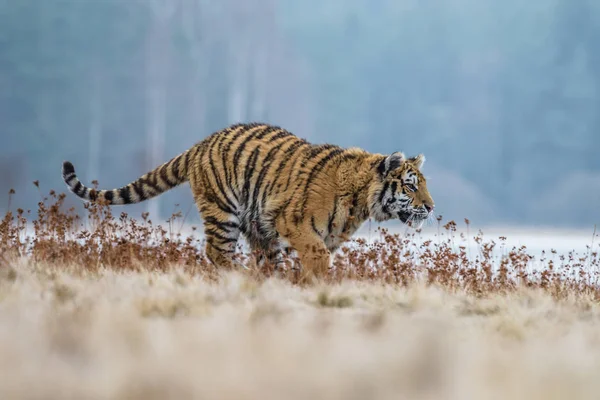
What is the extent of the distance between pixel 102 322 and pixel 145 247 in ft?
12.7

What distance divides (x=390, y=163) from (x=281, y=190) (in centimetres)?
111

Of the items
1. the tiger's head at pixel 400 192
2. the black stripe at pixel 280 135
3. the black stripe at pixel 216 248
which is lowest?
the black stripe at pixel 216 248

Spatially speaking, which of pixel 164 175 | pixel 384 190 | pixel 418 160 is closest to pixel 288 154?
pixel 384 190

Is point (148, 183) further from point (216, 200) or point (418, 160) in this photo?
point (418, 160)

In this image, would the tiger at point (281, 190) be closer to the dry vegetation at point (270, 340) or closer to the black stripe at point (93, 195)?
the black stripe at point (93, 195)

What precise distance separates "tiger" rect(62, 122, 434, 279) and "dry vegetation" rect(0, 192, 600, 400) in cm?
51

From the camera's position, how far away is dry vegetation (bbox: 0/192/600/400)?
2029mm

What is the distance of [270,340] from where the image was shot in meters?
2.60

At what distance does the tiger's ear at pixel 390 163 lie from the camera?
251 inches

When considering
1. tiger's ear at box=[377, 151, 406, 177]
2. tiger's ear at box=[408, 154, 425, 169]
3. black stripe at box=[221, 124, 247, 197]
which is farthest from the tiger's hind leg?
tiger's ear at box=[408, 154, 425, 169]

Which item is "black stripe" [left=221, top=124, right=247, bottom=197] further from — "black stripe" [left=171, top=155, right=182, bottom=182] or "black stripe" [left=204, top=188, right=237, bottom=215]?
"black stripe" [left=171, top=155, right=182, bottom=182]

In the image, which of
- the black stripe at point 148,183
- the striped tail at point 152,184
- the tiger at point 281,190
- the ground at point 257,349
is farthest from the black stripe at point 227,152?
the ground at point 257,349

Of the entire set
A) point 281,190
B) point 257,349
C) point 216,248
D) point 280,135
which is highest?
point 280,135

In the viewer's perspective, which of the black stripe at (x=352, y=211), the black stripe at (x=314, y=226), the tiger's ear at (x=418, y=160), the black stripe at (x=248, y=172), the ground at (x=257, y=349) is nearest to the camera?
the ground at (x=257, y=349)
